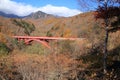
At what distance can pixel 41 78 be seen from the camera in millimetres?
10195

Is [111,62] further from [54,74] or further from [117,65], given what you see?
[54,74]

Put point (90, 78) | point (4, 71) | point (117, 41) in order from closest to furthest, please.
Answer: point (4, 71)
point (90, 78)
point (117, 41)

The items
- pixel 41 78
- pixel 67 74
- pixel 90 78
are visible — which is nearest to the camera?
pixel 41 78

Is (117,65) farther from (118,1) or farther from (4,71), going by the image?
(4,71)

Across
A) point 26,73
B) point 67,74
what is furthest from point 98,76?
point 26,73

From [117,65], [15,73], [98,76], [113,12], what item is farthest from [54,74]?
[117,65]

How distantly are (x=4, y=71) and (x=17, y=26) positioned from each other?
125878 mm

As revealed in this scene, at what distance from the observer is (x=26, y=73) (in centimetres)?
1034

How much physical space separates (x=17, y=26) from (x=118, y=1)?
123533 millimetres

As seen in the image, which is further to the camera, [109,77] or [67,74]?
[109,77]

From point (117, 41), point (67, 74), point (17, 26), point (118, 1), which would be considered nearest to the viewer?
point (67, 74)

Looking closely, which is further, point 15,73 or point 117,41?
point 117,41

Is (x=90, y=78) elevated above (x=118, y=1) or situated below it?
below

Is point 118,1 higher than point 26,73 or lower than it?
higher
